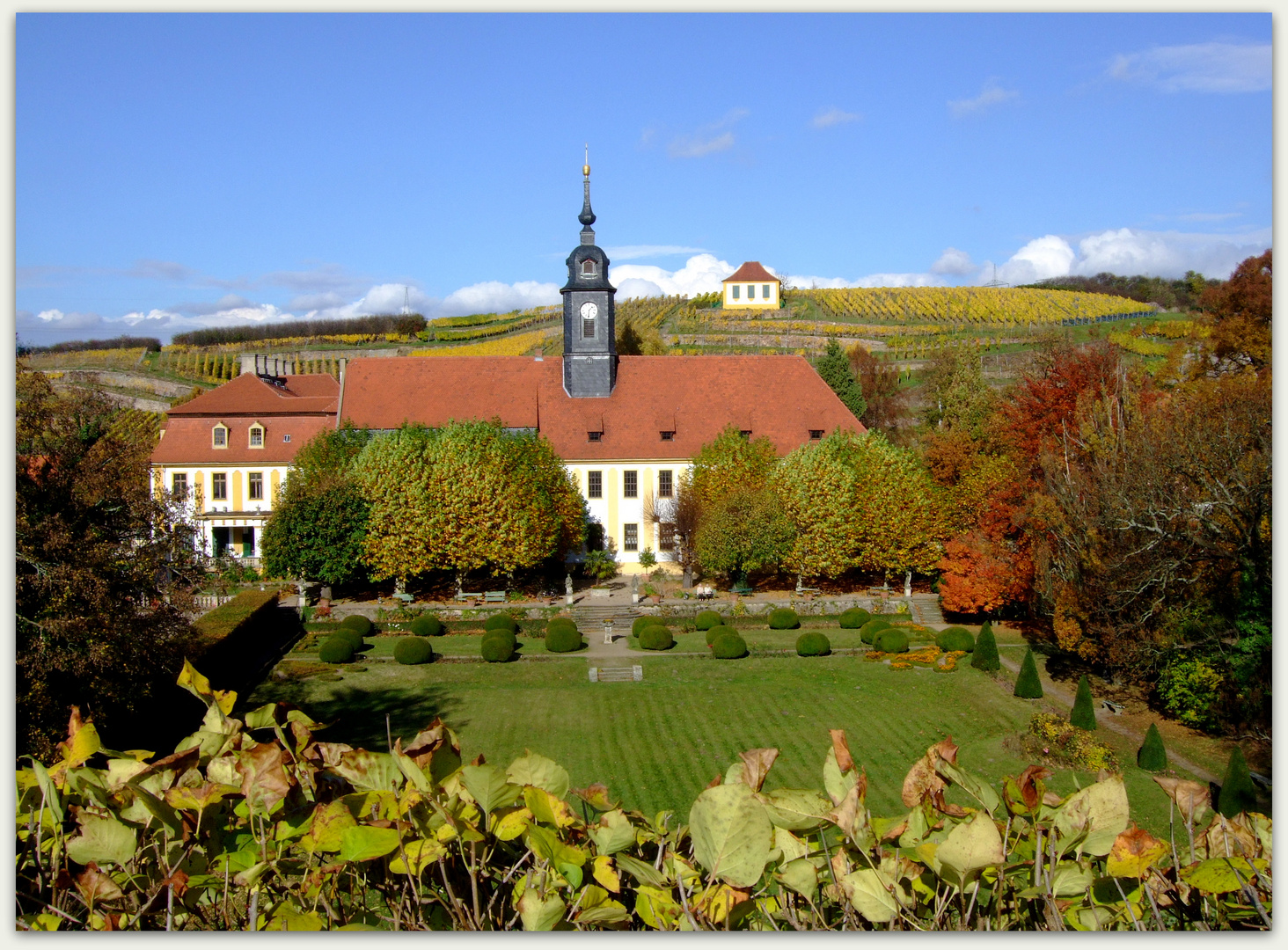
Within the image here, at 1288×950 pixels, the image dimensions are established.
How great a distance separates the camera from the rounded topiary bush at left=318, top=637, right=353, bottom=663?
29.0 metres

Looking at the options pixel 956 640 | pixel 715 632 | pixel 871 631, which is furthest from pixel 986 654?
pixel 715 632

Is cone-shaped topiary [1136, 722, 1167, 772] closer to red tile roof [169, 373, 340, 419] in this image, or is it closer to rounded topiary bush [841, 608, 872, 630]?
rounded topiary bush [841, 608, 872, 630]

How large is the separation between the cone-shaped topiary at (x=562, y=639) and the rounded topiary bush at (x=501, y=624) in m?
1.94

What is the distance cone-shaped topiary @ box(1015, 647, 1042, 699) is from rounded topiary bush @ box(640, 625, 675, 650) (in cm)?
1055

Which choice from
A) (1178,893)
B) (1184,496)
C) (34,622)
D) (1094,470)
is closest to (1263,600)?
(1184,496)

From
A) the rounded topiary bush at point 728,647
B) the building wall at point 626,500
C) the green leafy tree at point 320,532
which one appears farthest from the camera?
the building wall at point 626,500

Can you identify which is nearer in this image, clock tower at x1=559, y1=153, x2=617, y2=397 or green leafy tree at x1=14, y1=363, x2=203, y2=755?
green leafy tree at x1=14, y1=363, x2=203, y2=755

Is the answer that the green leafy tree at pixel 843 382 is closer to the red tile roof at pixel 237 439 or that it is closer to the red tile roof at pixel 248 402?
the red tile roof at pixel 248 402

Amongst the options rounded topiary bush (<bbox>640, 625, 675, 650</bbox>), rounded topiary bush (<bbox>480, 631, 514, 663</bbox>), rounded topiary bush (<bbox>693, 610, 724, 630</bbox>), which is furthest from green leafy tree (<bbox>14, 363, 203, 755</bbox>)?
rounded topiary bush (<bbox>693, 610, 724, 630</bbox>)

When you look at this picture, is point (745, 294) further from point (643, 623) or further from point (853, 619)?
point (643, 623)

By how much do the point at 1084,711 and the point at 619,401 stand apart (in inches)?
989

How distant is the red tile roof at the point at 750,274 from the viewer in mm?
88625

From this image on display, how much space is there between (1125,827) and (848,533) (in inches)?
1273

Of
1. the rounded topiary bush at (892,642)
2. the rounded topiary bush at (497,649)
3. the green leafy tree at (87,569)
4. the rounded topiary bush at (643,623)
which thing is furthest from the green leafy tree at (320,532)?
the rounded topiary bush at (892,642)
